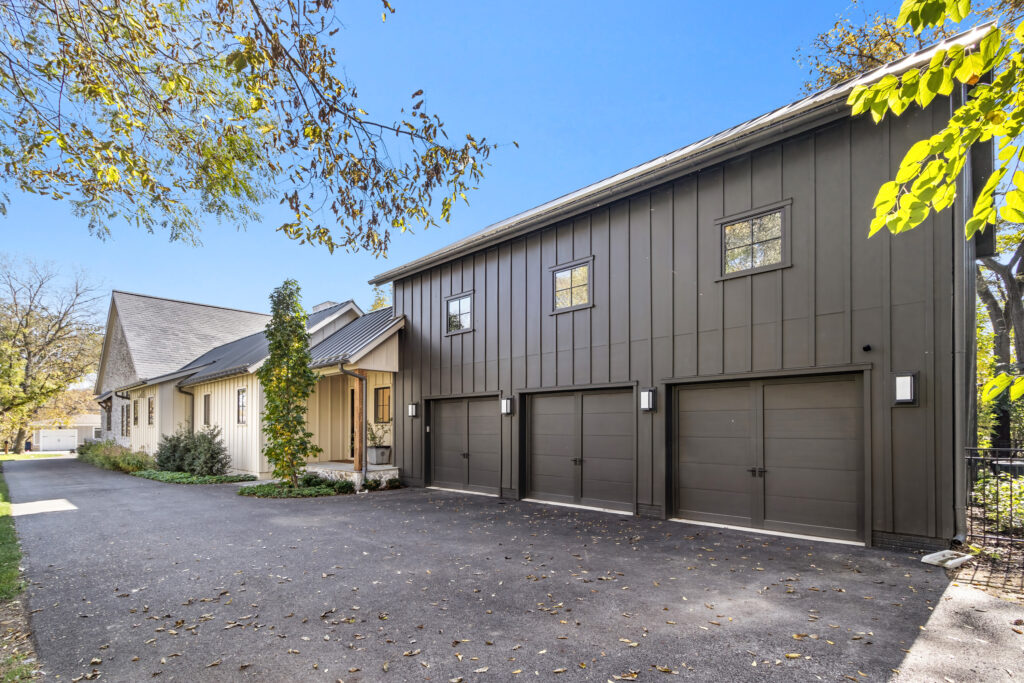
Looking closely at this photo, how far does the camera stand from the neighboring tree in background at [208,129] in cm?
395

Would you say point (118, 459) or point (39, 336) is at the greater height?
point (39, 336)

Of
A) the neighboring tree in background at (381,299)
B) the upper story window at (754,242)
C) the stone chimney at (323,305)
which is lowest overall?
the upper story window at (754,242)

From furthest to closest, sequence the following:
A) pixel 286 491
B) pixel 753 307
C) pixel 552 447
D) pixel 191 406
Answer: pixel 191 406 → pixel 286 491 → pixel 552 447 → pixel 753 307

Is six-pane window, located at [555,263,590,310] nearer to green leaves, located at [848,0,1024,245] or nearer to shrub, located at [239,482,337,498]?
shrub, located at [239,482,337,498]

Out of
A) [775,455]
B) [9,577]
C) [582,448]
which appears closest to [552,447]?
[582,448]

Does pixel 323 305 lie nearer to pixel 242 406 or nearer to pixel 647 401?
pixel 242 406

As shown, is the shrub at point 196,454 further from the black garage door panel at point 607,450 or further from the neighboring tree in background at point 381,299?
the neighboring tree in background at point 381,299

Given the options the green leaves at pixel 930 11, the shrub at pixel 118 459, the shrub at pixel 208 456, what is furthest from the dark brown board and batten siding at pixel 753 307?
the shrub at pixel 118 459

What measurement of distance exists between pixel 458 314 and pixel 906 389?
800 centimetres

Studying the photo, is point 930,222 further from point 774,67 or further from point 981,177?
point 774,67

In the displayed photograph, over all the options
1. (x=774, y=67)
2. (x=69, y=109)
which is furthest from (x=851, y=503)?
(x=774, y=67)

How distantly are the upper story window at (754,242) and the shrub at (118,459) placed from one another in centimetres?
1750

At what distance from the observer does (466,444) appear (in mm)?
11578

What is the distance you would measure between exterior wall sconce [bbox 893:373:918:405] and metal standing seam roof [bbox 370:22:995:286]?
3.08 m
